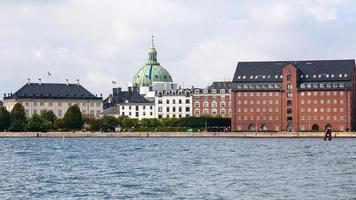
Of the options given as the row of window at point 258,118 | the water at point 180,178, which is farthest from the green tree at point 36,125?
the water at point 180,178

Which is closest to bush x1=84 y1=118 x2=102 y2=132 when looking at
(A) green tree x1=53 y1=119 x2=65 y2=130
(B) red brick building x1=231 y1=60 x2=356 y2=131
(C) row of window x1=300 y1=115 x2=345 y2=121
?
(A) green tree x1=53 y1=119 x2=65 y2=130

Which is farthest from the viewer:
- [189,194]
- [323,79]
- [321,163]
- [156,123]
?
[156,123]

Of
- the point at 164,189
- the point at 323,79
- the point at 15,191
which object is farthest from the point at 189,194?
the point at 323,79

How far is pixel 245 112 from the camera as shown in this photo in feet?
545

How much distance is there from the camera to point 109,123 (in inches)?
6880

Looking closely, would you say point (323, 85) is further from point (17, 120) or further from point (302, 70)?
point (17, 120)

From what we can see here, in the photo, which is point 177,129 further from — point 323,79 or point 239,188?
Answer: point 239,188

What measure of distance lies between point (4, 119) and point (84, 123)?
14.9 m

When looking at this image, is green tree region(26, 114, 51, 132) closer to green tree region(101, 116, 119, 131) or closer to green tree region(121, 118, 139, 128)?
green tree region(101, 116, 119, 131)

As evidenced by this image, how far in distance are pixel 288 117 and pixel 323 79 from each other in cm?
830

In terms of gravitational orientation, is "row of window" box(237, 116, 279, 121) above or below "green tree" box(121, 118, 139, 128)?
above

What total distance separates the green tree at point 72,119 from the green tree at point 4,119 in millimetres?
9259

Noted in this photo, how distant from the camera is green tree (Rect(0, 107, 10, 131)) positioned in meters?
164

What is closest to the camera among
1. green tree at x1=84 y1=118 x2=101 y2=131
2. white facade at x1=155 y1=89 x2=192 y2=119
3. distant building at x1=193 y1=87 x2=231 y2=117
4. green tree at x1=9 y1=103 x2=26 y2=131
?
green tree at x1=9 y1=103 x2=26 y2=131
